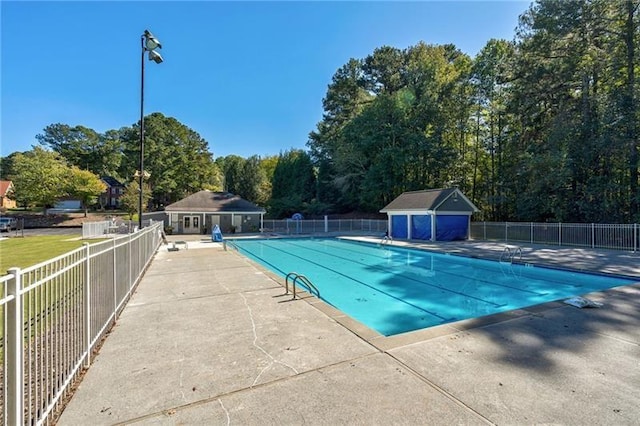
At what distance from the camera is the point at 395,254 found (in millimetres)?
15742

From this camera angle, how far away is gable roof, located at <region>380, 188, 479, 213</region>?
1998 centimetres

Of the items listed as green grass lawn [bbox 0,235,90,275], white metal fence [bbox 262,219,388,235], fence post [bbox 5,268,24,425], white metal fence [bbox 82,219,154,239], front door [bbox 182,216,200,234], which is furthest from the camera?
white metal fence [bbox 262,219,388,235]

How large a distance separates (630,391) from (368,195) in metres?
30.3

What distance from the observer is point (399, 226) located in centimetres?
2255

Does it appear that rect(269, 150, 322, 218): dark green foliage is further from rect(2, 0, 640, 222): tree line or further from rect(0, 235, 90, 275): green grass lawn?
rect(0, 235, 90, 275): green grass lawn

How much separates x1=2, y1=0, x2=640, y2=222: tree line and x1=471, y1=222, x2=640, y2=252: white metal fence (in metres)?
2.06

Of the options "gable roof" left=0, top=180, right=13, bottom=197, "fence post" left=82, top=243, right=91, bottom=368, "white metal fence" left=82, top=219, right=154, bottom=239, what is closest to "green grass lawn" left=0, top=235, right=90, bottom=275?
"white metal fence" left=82, top=219, right=154, bottom=239

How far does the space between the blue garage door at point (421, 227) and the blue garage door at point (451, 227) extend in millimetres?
608

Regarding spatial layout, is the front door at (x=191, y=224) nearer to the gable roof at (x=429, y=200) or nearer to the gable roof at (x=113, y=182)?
the gable roof at (x=429, y=200)

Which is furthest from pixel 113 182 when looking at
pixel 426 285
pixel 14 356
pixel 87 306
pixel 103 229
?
pixel 14 356

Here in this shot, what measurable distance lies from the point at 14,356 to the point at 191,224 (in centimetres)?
2860

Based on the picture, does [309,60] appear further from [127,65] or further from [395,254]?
[395,254]

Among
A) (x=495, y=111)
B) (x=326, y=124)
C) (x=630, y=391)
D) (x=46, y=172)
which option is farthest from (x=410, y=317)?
(x=46, y=172)

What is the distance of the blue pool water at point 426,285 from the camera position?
23.2 feet
